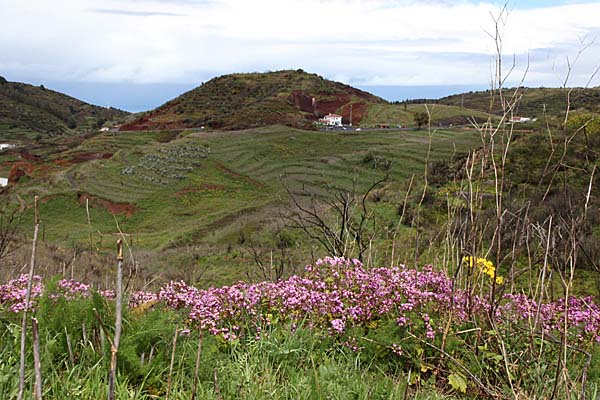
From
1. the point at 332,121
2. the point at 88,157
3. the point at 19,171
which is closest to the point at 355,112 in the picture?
the point at 332,121

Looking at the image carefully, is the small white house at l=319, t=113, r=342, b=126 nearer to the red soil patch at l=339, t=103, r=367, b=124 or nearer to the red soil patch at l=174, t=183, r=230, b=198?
the red soil patch at l=339, t=103, r=367, b=124


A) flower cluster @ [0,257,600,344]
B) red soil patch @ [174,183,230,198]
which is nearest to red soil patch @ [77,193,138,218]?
red soil patch @ [174,183,230,198]

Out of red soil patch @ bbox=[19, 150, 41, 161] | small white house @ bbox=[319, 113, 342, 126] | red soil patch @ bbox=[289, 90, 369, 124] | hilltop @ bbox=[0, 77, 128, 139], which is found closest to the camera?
red soil patch @ bbox=[19, 150, 41, 161]

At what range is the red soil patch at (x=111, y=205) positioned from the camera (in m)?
30.4

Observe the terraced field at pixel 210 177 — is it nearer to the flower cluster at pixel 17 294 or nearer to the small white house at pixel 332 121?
the small white house at pixel 332 121

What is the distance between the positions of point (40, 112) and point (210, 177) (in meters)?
99.7

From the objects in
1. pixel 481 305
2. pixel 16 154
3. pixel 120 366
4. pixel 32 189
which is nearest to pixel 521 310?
pixel 481 305

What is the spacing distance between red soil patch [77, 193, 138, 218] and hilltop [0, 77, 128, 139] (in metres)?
65.6

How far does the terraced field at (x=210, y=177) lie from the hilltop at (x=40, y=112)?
5868 centimetres

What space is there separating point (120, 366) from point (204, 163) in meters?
38.5

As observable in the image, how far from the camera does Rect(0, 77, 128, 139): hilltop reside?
10319cm

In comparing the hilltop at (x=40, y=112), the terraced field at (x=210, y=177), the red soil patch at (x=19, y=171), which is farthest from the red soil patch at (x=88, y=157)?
the hilltop at (x=40, y=112)

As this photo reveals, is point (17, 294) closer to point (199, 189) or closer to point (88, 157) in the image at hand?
point (199, 189)

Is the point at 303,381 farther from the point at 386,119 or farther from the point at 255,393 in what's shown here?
the point at 386,119
